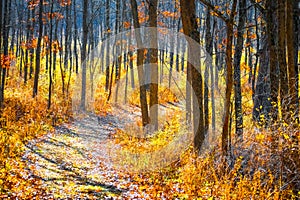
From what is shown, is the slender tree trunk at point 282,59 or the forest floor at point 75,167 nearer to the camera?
the slender tree trunk at point 282,59

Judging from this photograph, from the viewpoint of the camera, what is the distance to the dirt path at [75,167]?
6.07m

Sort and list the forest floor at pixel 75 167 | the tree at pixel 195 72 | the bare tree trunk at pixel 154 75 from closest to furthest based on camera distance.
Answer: the forest floor at pixel 75 167, the tree at pixel 195 72, the bare tree trunk at pixel 154 75

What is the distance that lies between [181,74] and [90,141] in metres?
22.6

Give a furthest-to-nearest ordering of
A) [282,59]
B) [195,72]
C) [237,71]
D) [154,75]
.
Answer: [154,75] → [237,71] → [195,72] → [282,59]

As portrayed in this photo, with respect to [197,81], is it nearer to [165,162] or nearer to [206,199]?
[165,162]

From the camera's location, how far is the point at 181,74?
1312 inches

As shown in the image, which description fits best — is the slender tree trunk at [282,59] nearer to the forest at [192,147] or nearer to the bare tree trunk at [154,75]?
the forest at [192,147]

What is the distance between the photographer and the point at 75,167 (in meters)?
7.82

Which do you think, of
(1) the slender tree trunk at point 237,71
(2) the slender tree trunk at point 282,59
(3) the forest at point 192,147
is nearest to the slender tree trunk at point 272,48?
(3) the forest at point 192,147

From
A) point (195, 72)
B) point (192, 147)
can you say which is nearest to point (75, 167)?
point (192, 147)

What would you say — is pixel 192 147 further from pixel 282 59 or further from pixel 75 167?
pixel 282 59

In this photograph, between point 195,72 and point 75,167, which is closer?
point 195,72

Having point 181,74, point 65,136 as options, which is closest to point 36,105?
point 65,136

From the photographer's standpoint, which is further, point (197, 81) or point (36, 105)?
point (36, 105)
